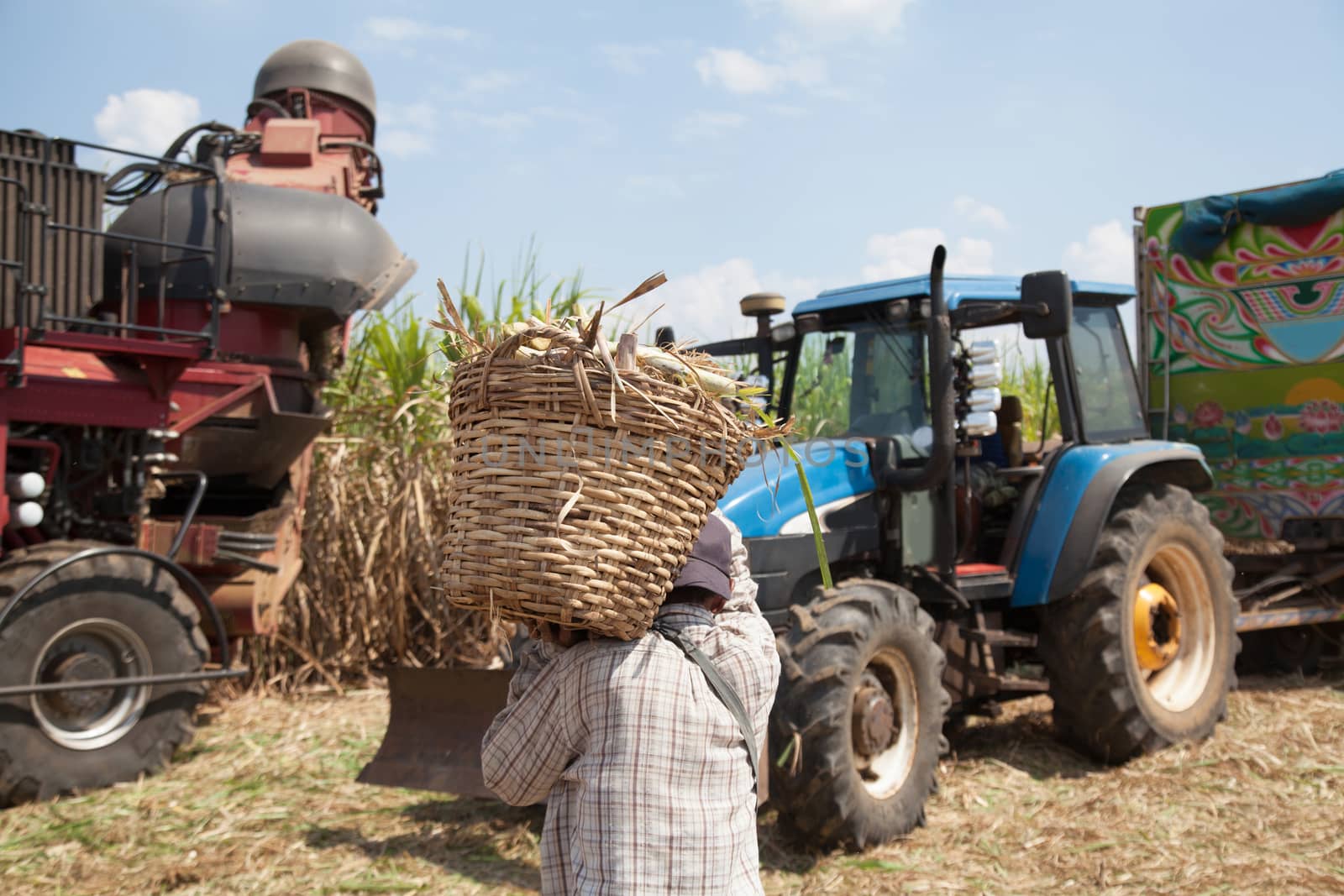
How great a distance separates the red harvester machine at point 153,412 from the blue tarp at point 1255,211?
4505 millimetres

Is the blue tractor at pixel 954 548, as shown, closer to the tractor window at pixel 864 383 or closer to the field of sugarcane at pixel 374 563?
the tractor window at pixel 864 383

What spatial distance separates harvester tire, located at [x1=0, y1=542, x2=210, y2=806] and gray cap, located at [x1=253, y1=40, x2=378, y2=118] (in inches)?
125

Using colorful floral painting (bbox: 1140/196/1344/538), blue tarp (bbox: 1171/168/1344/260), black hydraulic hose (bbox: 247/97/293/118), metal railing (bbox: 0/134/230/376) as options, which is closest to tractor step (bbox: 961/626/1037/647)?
colorful floral painting (bbox: 1140/196/1344/538)

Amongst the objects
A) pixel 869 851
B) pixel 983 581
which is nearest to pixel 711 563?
pixel 869 851

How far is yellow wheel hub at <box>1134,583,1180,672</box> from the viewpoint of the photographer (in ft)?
17.6

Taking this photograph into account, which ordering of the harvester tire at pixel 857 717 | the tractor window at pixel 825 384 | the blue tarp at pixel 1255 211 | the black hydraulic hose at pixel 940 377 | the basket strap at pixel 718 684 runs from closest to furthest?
the basket strap at pixel 718 684
the harvester tire at pixel 857 717
the black hydraulic hose at pixel 940 377
the tractor window at pixel 825 384
the blue tarp at pixel 1255 211

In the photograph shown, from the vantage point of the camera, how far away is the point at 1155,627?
5.66m

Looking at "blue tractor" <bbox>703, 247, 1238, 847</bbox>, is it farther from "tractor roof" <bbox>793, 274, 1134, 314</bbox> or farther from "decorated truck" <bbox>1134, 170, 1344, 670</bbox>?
"decorated truck" <bbox>1134, 170, 1344, 670</bbox>

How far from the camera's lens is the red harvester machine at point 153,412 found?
4.75 metres

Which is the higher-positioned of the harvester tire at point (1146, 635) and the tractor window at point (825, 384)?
the tractor window at point (825, 384)

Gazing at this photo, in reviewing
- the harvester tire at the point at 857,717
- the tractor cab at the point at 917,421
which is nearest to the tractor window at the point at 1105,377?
the tractor cab at the point at 917,421

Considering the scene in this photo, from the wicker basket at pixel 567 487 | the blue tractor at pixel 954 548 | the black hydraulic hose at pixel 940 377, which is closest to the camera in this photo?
the wicker basket at pixel 567 487

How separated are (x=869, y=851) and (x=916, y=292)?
89.4 inches

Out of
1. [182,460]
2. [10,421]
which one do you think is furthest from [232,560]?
[10,421]
